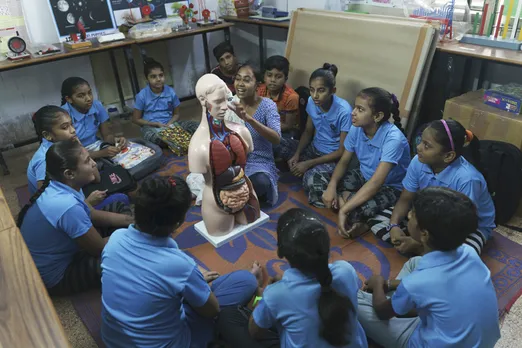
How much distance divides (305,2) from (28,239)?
3.58 metres

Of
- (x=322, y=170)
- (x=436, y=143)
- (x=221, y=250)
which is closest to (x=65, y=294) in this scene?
(x=221, y=250)

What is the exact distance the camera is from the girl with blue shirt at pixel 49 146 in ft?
7.84

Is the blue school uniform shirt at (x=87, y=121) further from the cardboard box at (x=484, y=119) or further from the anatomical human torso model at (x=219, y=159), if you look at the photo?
the cardboard box at (x=484, y=119)

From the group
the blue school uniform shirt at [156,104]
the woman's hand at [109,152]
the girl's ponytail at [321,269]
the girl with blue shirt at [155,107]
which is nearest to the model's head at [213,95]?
the girl's ponytail at [321,269]

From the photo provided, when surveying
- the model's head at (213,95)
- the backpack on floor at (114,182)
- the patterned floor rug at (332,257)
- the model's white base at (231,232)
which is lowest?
the patterned floor rug at (332,257)

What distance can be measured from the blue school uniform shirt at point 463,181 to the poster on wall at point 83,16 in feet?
11.1

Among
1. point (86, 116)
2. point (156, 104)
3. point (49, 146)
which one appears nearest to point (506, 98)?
point (156, 104)

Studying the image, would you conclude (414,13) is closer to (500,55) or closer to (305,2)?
(500,55)

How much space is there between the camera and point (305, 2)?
4266mm

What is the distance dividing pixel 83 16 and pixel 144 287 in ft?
11.4

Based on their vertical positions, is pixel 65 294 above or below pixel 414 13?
below

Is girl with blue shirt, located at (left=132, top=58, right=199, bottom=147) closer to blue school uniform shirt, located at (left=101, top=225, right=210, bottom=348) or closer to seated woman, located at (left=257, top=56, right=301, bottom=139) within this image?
seated woman, located at (left=257, top=56, right=301, bottom=139)

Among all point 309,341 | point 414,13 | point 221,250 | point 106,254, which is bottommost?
point 221,250

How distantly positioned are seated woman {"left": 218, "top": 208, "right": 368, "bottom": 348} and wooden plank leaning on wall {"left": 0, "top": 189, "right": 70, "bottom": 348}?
2.26 feet
